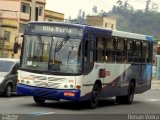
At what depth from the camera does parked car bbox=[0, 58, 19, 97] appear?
953 inches

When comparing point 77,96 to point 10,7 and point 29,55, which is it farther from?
point 10,7

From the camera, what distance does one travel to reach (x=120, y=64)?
22.6m

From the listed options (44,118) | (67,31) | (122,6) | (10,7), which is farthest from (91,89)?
(122,6)

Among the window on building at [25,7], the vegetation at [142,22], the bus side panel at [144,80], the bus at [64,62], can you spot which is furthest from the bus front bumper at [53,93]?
the vegetation at [142,22]

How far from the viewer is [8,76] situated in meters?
24.5

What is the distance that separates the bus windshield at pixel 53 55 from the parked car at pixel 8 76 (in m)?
4.95

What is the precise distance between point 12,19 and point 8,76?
45048 mm

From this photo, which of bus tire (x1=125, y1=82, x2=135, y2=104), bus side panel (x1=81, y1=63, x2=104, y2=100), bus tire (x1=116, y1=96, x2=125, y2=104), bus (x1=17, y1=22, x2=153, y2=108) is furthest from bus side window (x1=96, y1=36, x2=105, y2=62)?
bus tire (x1=116, y1=96, x2=125, y2=104)

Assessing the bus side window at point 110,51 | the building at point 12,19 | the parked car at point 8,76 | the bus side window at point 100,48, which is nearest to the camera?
the bus side window at point 100,48

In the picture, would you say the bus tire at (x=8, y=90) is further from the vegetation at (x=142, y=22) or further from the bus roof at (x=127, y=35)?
the vegetation at (x=142, y=22)

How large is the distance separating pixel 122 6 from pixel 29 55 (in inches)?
6014

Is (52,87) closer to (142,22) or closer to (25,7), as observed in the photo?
(25,7)

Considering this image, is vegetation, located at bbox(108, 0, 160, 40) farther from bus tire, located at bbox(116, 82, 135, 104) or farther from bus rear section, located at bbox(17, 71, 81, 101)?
bus rear section, located at bbox(17, 71, 81, 101)

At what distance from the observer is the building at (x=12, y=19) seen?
65.7 m
